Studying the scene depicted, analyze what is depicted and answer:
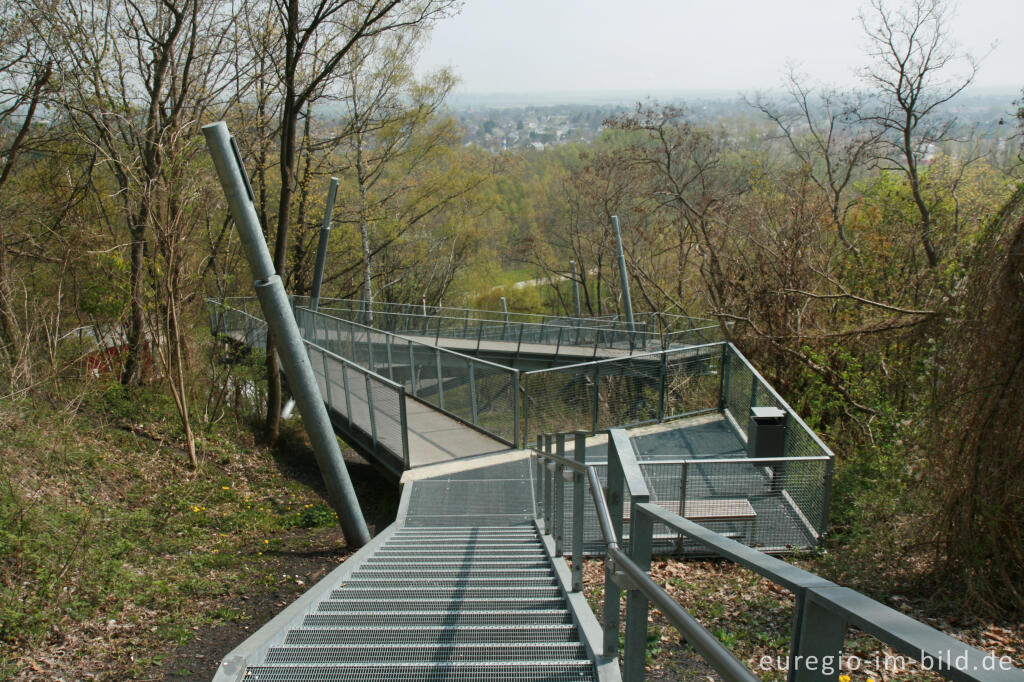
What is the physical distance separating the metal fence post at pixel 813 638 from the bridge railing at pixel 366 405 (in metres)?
8.36

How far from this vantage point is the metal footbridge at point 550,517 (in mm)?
2225

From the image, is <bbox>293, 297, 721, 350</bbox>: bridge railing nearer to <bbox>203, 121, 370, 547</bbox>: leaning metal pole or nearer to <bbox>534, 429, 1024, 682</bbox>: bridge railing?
<bbox>203, 121, 370, 547</bbox>: leaning metal pole

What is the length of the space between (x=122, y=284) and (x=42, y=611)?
8.05m

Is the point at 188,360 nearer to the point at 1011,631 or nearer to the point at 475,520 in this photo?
the point at 475,520

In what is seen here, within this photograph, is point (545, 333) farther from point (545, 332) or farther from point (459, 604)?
point (459, 604)

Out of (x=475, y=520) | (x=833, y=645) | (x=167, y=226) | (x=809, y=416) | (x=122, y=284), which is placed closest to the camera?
(x=833, y=645)

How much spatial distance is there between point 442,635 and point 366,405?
761cm

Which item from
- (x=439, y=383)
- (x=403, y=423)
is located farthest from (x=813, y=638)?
(x=439, y=383)

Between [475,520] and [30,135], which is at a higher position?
[30,135]

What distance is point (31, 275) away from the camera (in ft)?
41.2

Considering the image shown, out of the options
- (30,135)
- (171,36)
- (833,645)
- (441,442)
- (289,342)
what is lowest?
(441,442)

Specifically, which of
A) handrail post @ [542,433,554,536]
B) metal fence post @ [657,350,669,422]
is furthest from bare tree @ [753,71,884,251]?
handrail post @ [542,433,554,536]

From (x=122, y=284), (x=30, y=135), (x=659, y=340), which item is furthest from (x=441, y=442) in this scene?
Answer: (x=659, y=340)

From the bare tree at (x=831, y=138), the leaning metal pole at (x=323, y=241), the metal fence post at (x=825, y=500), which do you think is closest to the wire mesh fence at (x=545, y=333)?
the leaning metal pole at (x=323, y=241)
